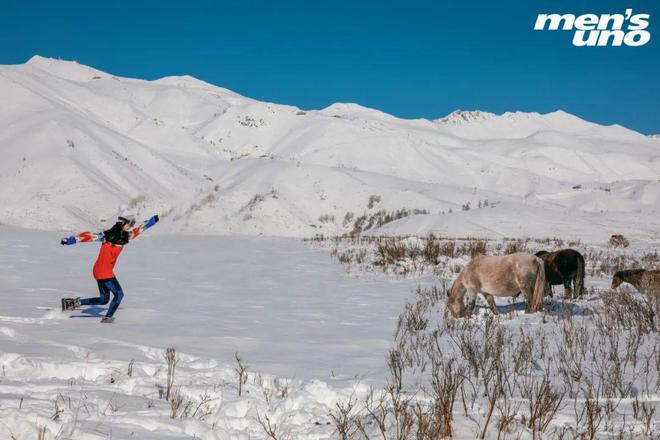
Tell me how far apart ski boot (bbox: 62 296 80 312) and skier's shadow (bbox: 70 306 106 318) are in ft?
0.55

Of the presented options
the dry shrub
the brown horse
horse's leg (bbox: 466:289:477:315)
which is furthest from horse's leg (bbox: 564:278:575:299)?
horse's leg (bbox: 466:289:477:315)

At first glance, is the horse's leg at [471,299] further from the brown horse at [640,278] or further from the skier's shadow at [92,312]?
the skier's shadow at [92,312]

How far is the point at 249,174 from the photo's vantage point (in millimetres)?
46156

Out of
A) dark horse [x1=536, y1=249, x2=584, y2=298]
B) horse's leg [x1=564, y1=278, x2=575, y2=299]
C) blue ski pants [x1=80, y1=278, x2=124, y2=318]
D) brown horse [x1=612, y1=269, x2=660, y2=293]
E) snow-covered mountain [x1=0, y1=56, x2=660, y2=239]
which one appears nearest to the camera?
A: blue ski pants [x1=80, y1=278, x2=124, y2=318]

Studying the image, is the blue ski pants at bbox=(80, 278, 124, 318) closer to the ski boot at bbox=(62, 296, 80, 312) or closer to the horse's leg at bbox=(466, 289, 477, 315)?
the ski boot at bbox=(62, 296, 80, 312)

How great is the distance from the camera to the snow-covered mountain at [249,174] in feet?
116

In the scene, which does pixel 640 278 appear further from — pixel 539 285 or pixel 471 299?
pixel 471 299

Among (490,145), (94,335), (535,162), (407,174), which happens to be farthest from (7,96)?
(490,145)

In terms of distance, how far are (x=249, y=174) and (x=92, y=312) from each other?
3806cm

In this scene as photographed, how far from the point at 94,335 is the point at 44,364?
71.7 inches

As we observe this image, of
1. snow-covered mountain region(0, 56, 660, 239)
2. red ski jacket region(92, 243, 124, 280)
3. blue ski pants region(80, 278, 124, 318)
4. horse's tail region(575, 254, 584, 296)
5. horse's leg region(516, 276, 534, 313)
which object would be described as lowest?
blue ski pants region(80, 278, 124, 318)

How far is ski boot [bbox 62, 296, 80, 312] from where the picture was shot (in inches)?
321

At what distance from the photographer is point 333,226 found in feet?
Answer: 134

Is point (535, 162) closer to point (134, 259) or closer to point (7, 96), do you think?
point (7, 96)
